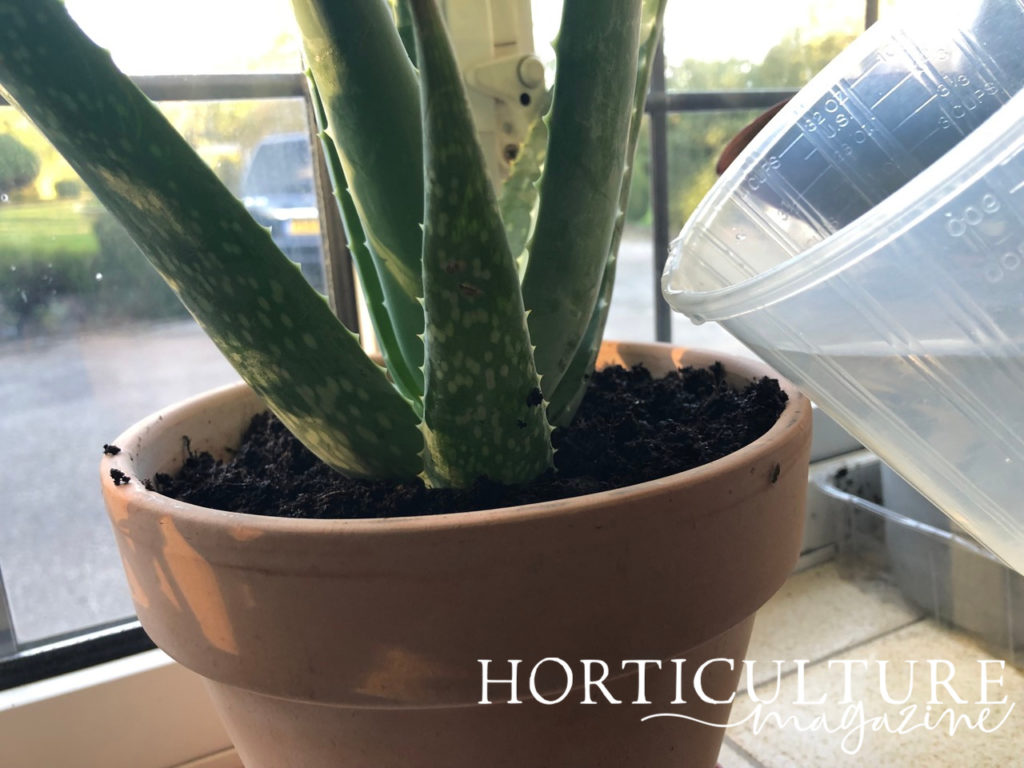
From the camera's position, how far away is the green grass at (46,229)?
1.90 feet

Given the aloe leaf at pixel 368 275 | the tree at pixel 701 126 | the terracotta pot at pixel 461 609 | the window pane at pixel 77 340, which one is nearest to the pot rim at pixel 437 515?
the terracotta pot at pixel 461 609

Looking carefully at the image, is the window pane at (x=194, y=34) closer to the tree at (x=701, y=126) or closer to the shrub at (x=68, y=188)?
the shrub at (x=68, y=188)

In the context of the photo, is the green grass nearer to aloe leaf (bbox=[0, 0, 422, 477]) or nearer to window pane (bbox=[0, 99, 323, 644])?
window pane (bbox=[0, 99, 323, 644])

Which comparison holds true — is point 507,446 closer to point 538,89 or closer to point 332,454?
point 332,454

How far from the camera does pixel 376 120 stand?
0.38 meters

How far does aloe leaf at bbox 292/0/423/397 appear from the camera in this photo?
14.0 inches

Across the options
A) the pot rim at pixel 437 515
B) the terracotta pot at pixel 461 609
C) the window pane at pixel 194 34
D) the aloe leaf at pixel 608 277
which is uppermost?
the window pane at pixel 194 34

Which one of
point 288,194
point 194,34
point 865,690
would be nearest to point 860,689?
point 865,690

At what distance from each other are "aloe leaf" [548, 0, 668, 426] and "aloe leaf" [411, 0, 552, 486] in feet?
0.22

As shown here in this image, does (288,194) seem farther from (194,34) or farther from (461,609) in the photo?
(461,609)

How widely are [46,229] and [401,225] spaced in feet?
1.11

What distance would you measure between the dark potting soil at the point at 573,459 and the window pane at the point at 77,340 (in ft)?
0.61

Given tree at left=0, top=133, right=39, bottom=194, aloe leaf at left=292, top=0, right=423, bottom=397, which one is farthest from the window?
aloe leaf at left=292, top=0, right=423, bottom=397

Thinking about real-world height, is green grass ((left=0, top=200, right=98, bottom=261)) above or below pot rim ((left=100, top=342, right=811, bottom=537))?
above
